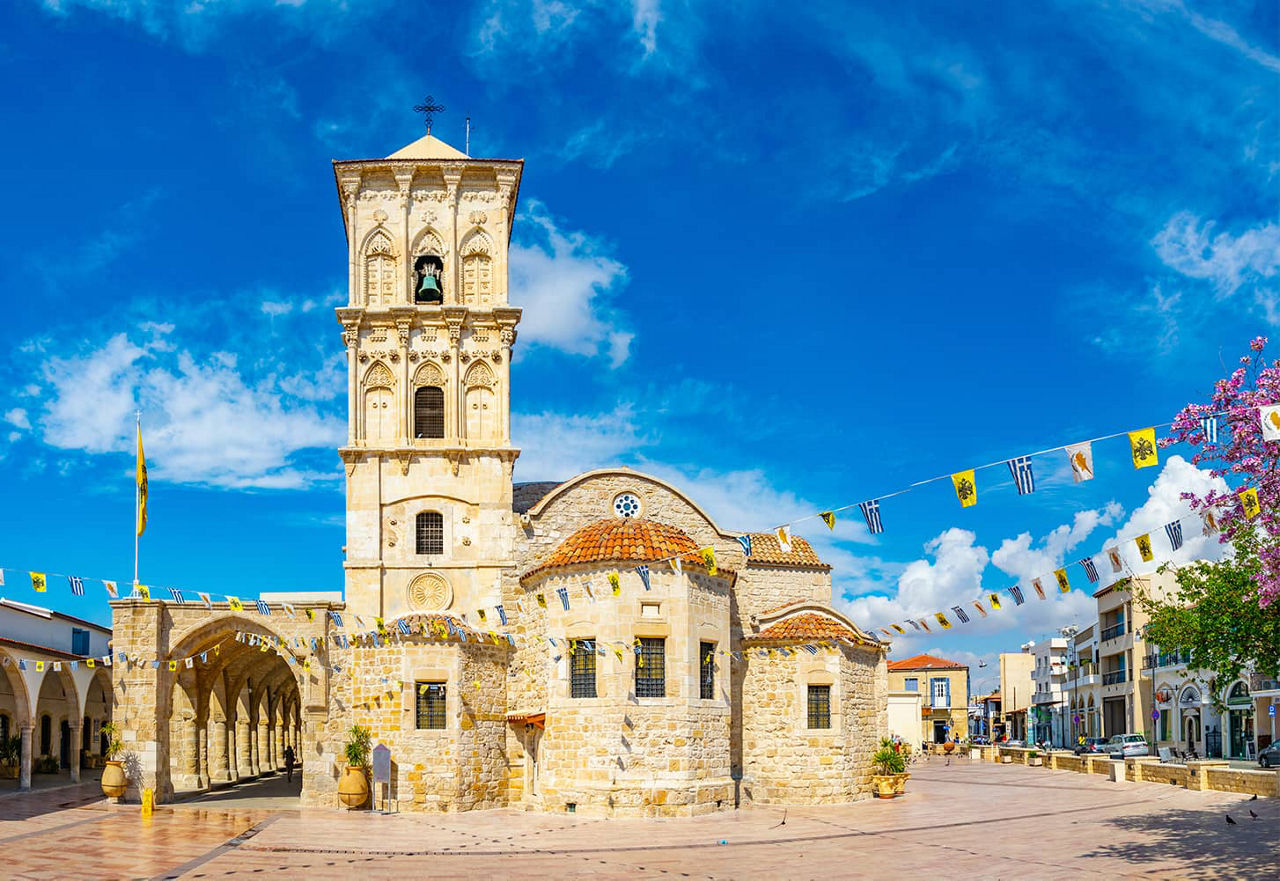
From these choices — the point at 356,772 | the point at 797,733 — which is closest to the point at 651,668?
the point at 797,733

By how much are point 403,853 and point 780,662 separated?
40.2 ft

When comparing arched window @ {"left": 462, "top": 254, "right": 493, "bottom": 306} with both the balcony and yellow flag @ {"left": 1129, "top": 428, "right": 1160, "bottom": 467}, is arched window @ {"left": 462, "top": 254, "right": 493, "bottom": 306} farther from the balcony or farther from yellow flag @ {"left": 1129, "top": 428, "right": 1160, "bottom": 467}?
the balcony

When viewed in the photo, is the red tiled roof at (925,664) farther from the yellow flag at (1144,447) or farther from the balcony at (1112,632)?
the yellow flag at (1144,447)

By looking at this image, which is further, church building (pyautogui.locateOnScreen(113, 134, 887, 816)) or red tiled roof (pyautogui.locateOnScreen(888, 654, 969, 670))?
red tiled roof (pyautogui.locateOnScreen(888, 654, 969, 670))

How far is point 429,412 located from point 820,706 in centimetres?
1333

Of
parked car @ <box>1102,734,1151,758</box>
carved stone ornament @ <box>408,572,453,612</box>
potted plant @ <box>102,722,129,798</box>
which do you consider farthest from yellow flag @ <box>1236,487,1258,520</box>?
parked car @ <box>1102,734,1151,758</box>

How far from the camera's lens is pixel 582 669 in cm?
2750

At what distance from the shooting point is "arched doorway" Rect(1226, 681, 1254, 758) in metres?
51.6

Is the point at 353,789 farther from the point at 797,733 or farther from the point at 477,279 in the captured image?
the point at 477,279

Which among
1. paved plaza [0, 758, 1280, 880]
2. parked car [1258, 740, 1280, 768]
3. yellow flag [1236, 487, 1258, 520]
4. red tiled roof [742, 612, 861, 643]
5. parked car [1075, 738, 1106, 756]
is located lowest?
parked car [1075, 738, 1106, 756]

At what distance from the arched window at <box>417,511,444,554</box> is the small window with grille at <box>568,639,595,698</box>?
233 inches

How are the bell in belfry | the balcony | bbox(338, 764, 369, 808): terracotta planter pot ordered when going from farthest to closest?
the balcony, the bell in belfry, bbox(338, 764, 369, 808): terracotta planter pot

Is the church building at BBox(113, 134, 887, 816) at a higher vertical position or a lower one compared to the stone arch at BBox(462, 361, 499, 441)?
lower

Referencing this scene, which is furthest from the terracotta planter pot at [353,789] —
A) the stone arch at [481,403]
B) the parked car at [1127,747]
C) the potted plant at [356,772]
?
the parked car at [1127,747]
